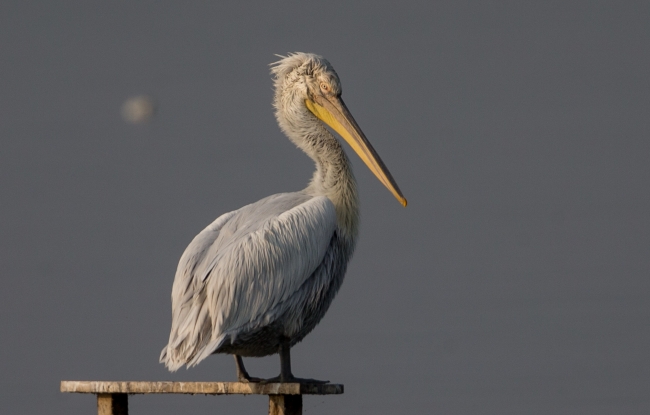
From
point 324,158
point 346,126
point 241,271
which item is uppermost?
point 346,126

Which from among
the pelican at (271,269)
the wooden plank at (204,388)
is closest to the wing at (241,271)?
the pelican at (271,269)

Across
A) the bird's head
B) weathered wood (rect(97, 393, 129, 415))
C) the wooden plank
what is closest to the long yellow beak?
the bird's head

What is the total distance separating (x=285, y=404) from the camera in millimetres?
6270

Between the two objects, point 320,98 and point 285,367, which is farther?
point 320,98

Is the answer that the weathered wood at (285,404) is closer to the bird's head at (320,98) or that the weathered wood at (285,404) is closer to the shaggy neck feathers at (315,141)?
the shaggy neck feathers at (315,141)

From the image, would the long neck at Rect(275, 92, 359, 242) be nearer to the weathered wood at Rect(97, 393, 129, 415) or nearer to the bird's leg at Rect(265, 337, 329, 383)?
the bird's leg at Rect(265, 337, 329, 383)

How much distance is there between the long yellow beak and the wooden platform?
200 centimetres

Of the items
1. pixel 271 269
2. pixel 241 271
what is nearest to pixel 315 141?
pixel 271 269

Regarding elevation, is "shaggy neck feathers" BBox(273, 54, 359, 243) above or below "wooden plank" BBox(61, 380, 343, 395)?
above

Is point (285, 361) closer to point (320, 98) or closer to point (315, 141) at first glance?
point (315, 141)

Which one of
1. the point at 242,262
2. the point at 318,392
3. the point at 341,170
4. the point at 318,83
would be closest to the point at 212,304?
the point at 242,262

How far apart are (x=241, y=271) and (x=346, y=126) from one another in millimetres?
1731

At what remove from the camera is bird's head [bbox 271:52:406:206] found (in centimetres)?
→ 780

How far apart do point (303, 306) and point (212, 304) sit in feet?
2.23
